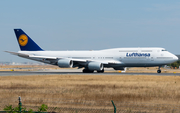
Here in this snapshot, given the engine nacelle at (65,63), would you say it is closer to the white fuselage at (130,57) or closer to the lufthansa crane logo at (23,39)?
the white fuselage at (130,57)

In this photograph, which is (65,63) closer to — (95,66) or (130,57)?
(95,66)

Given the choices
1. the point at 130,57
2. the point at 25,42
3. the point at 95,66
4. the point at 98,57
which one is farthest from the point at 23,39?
the point at 130,57

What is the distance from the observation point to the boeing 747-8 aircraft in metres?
54.0

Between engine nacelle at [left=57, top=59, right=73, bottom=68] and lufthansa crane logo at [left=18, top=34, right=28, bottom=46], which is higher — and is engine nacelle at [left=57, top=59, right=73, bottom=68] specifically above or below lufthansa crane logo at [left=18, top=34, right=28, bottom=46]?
below

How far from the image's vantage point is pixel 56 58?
57969 millimetres

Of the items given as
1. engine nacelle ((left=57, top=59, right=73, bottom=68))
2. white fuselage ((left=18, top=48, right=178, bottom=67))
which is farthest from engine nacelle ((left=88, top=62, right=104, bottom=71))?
engine nacelle ((left=57, top=59, right=73, bottom=68))

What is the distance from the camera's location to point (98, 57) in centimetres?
5803

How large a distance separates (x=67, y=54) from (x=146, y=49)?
17.3m

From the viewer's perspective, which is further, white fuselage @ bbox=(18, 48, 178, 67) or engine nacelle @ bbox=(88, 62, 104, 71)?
engine nacelle @ bbox=(88, 62, 104, 71)

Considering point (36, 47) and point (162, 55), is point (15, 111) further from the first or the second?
point (36, 47)

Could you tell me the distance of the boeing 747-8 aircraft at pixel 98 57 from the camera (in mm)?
54031

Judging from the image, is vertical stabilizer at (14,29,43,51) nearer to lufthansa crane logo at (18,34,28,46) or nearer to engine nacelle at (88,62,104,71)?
lufthansa crane logo at (18,34,28,46)

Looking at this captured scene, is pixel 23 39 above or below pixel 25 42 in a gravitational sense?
above

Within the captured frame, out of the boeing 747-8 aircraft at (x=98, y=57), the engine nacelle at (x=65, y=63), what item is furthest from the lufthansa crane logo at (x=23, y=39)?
the engine nacelle at (x=65, y=63)
